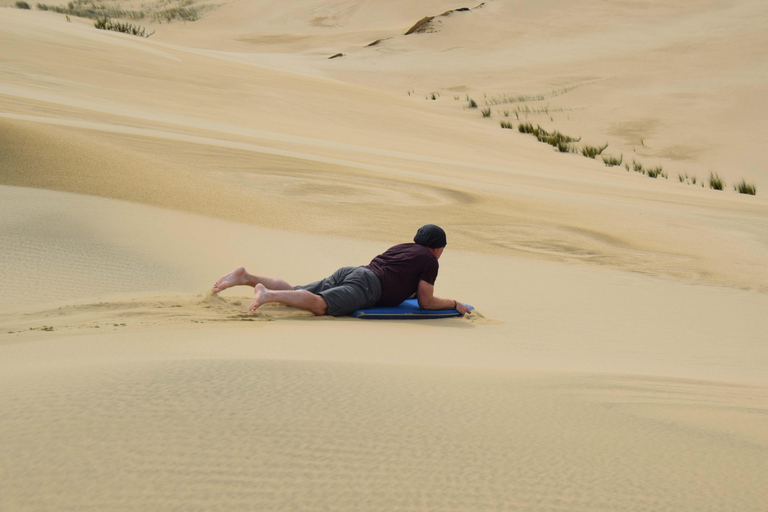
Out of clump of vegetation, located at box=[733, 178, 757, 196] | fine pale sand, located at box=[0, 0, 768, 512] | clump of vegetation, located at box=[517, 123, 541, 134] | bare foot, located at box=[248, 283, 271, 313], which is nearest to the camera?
fine pale sand, located at box=[0, 0, 768, 512]

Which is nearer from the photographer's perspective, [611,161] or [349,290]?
[349,290]

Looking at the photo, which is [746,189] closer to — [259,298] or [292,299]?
[292,299]

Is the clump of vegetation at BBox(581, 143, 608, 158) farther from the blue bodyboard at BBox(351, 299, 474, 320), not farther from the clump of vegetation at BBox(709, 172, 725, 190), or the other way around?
the blue bodyboard at BBox(351, 299, 474, 320)

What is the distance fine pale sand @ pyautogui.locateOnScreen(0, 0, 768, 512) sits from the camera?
150 centimetres

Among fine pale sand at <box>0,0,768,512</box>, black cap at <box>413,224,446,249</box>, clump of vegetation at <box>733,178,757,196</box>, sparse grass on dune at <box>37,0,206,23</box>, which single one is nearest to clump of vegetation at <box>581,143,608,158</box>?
fine pale sand at <box>0,0,768,512</box>

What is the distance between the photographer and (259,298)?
11.5 ft

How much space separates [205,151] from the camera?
28.1 feet

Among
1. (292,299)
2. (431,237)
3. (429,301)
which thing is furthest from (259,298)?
(431,237)

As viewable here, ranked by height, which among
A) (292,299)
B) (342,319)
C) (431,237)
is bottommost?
(342,319)

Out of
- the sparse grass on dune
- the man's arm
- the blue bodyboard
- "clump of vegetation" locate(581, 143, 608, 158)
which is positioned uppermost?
the sparse grass on dune

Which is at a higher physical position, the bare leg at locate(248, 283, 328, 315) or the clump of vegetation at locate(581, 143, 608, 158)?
the clump of vegetation at locate(581, 143, 608, 158)

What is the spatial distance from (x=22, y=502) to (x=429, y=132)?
1413 cm

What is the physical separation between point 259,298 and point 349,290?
0.51 meters

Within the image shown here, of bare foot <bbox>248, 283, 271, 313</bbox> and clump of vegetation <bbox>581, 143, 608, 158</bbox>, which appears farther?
clump of vegetation <bbox>581, 143, 608, 158</bbox>
